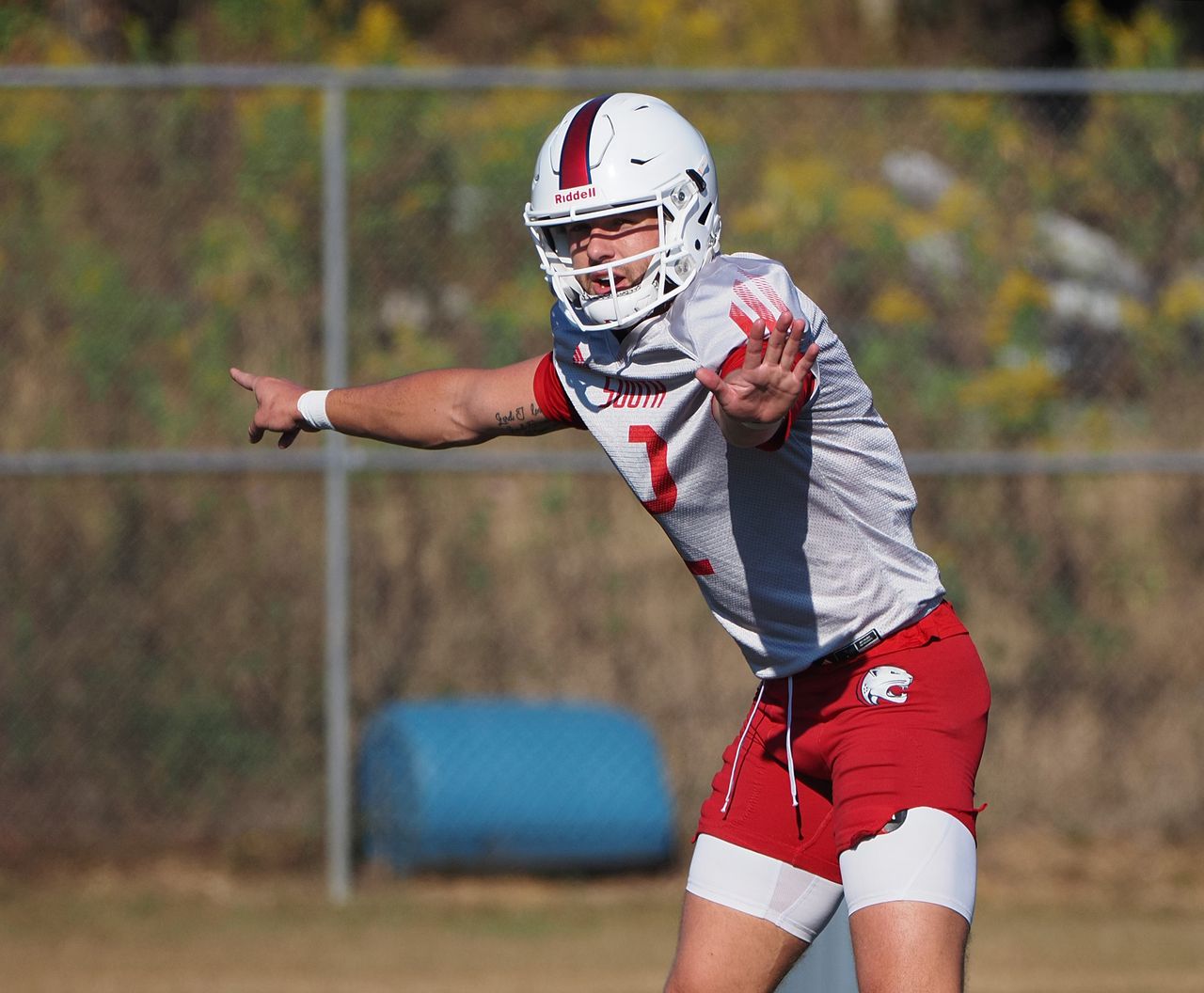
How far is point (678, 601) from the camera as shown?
8984 mm

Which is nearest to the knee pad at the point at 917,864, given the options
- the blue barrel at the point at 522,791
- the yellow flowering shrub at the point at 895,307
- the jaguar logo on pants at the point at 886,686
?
the jaguar logo on pants at the point at 886,686

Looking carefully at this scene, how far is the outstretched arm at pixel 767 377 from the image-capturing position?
3.24 metres

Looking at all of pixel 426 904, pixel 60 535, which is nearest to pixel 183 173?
pixel 60 535

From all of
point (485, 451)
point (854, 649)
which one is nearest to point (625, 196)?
point (854, 649)

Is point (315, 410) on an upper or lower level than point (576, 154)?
lower

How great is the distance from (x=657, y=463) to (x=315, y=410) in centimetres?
104

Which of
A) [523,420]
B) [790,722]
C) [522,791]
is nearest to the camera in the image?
[790,722]

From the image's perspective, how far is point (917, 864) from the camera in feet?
11.7

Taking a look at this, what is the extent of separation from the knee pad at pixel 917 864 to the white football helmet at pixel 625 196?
3.82ft

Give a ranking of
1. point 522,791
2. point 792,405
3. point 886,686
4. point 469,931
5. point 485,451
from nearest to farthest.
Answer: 1. point 792,405
2. point 886,686
3. point 469,931
4. point 522,791
5. point 485,451

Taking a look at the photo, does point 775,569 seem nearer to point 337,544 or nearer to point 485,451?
point 337,544

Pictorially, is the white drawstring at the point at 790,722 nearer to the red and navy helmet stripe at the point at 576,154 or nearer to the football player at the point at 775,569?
the football player at the point at 775,569

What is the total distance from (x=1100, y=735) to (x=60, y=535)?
202 inches

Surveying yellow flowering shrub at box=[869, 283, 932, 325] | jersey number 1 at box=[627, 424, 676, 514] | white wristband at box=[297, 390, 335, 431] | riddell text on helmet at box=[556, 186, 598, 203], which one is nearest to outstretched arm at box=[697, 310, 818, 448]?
jersey number 1 at box=[627, 424, 676, 514]
